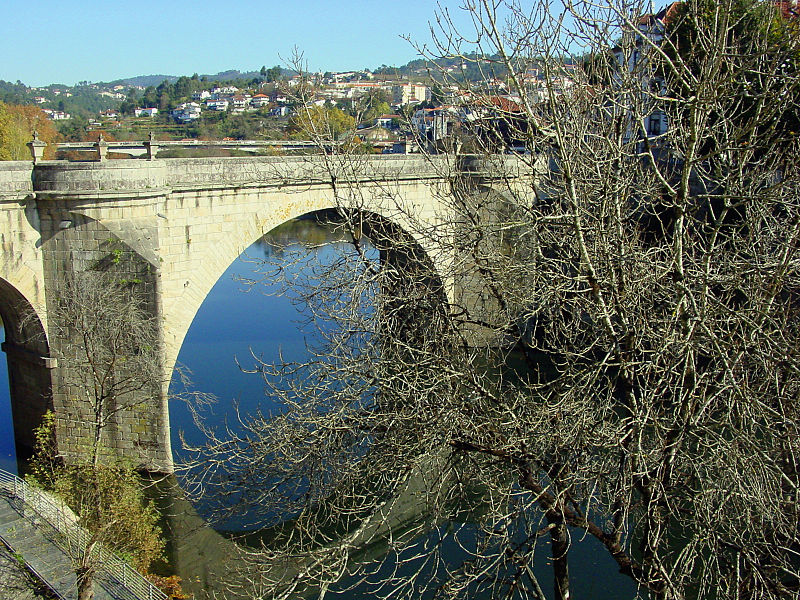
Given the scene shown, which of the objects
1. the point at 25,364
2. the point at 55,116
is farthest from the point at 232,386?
the point at 55,116

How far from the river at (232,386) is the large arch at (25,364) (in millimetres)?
684

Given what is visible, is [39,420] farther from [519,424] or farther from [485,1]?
[485,1]

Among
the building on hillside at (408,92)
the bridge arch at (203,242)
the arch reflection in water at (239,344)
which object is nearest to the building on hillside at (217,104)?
the arch reflection in water at (239,344)

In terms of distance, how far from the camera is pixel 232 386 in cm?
1505

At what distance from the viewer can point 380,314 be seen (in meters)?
5.45

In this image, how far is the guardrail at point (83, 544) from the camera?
767 centimetres

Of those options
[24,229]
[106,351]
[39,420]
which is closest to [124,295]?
[106,351]

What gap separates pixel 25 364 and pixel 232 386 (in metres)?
4.56

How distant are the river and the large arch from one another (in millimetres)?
684

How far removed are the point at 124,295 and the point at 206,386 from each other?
4.67 m

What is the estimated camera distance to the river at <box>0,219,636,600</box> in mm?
Answer: 8945

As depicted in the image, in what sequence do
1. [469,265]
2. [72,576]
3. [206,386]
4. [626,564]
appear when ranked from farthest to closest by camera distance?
[206,386] → [72,576] → [469,265] → [626,564]

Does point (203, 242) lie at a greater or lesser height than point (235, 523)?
greater

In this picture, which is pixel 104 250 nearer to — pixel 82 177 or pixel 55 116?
pixel 82 177
